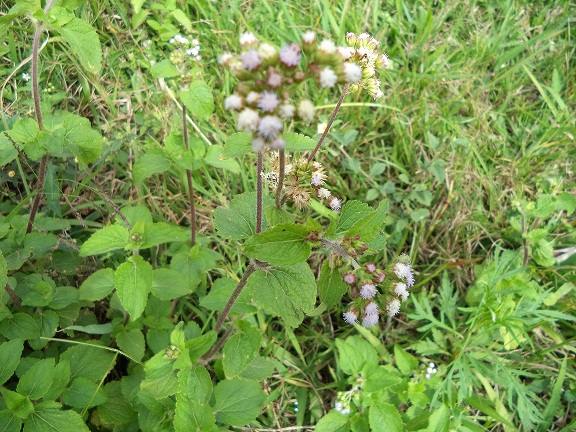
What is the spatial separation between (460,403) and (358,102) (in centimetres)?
221

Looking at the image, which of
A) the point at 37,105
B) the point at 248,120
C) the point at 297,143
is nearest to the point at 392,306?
the point at 297,143

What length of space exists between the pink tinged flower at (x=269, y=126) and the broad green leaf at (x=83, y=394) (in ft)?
4.98

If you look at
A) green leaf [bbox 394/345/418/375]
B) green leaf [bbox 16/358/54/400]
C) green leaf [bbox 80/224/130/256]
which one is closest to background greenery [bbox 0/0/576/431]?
green leaf [bbox 394/345/418/375]

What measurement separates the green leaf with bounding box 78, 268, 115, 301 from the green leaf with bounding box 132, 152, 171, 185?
533 mm

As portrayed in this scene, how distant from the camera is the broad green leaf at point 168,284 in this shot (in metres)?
2.29

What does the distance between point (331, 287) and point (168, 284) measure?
1005mm

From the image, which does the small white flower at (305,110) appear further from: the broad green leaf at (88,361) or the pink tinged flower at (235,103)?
the broad green leaf at (88,361)

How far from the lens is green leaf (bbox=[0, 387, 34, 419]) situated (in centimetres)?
188

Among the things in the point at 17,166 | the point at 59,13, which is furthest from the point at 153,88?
the point at 59,13

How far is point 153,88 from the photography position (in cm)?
341

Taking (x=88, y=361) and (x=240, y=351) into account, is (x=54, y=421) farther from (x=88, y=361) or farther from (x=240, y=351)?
(x=240, y=351)

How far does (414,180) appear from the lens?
3.47 meters

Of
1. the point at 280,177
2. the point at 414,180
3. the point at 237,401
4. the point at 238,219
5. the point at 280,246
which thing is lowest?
the point at 237,401

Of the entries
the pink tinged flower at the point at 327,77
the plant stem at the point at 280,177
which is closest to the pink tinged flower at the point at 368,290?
the plant stem at the point at 280,177
